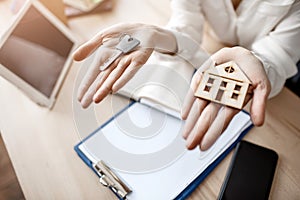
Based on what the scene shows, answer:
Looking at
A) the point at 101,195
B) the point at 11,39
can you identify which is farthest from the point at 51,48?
the point at 101,195

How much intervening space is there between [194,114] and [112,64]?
0.16 meters

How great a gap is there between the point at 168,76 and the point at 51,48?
27 centimetres

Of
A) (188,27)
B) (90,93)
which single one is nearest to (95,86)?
(90,93)

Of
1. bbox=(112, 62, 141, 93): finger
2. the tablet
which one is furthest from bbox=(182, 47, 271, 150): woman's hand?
the tablet

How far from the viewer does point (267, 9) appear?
647mm

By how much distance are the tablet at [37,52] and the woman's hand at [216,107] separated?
314mm

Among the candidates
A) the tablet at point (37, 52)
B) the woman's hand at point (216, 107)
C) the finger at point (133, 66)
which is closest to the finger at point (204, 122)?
the woman's hand at point (216, 107)

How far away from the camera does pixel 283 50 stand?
2.06ft

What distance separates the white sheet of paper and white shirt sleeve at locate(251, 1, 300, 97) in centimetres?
10

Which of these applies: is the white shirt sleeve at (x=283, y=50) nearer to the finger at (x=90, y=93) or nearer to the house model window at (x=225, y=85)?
the house model window at (x=225, y=85)

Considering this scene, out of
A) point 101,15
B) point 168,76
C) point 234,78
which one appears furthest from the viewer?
point 101,15

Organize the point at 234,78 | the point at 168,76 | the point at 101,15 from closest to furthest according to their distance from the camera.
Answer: the point at 234,78, the point at 168,76, the point at 101,15

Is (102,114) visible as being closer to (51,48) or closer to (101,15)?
(51,48)

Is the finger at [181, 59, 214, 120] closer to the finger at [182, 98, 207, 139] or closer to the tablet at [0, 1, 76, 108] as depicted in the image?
the finger at [182, 98, 207, 139]
